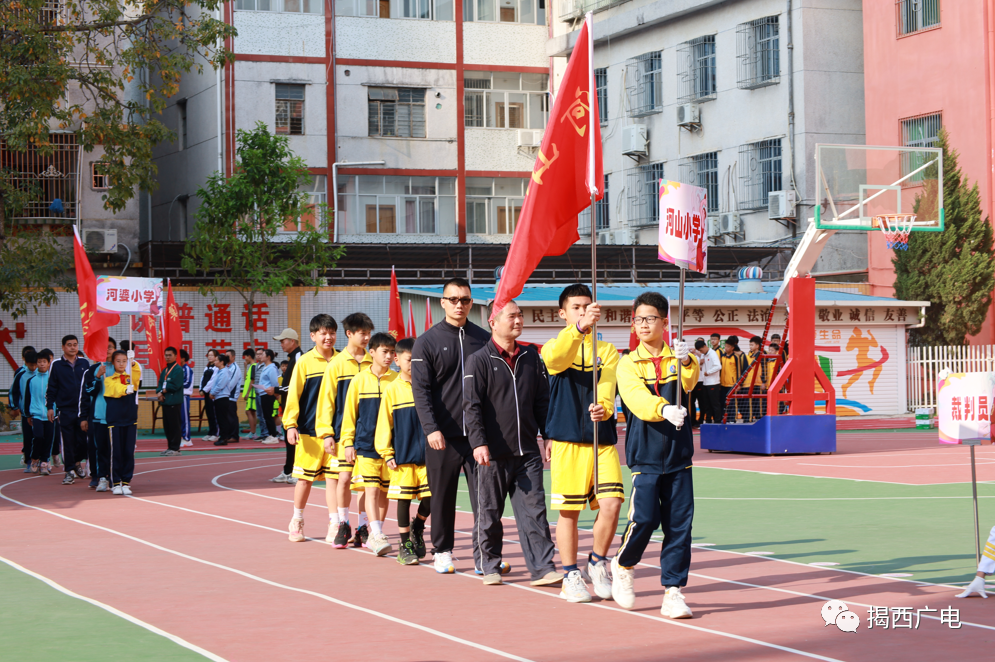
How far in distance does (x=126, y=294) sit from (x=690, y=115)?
19.7 meters

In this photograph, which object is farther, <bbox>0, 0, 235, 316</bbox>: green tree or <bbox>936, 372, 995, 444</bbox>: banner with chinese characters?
<bbox>0, 0, 235, 316</bbox>: green tree

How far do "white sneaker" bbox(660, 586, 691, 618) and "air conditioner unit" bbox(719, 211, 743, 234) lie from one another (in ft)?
96.4

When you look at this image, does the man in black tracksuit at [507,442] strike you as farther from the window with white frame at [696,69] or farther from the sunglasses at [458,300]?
the window with white frame at [696,69]

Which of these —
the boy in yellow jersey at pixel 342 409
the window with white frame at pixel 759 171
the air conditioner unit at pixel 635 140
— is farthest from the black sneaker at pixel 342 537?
the air conditioner unit at pixel 635 140

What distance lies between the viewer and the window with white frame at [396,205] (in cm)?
3956

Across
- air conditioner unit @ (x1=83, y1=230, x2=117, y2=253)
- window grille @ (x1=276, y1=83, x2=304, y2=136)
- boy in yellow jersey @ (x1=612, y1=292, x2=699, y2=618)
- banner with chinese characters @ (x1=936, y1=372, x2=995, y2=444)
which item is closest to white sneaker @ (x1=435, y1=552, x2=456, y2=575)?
boy in yellow jersey @ (x1=612, y1=292, x2=699, y2=618)

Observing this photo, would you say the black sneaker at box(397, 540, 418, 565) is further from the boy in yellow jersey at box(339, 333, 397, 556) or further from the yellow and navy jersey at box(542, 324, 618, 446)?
the yellow and navy jersey at box(542, 324, 618, 446)

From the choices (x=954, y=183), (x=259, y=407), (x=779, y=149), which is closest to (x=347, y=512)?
(x=259, y=407)

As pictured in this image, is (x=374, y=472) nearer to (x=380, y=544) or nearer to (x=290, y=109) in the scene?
(x=380, y=544)

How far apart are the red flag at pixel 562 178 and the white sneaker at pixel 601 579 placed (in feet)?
6.15

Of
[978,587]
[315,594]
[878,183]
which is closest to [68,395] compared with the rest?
[315,594]

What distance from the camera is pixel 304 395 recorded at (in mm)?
11680

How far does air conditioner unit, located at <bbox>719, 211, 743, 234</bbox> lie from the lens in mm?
36219

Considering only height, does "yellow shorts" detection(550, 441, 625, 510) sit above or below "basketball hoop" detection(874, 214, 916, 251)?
below
